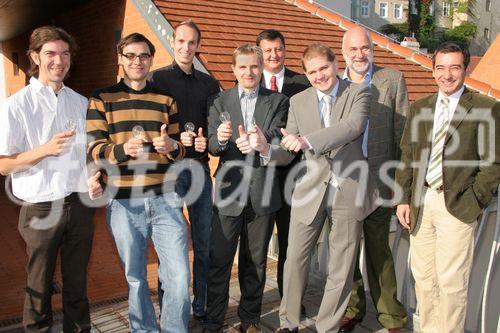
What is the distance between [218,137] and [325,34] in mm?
8409

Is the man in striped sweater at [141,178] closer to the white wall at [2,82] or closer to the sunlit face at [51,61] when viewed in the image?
the sunlit face at [51,61]

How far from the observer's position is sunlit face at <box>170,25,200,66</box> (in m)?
3.79

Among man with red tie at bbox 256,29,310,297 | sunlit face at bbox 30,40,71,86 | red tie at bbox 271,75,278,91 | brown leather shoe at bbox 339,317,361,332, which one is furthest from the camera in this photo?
red tie at bbox 271,75,278,91

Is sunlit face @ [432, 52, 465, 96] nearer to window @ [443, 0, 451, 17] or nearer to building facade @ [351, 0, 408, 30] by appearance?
building facade @ [351, 0, 408, 30]

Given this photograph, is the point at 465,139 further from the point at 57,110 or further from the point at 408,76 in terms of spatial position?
the point at 408,76

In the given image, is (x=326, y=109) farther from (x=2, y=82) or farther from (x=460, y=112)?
(x=2, y=82)

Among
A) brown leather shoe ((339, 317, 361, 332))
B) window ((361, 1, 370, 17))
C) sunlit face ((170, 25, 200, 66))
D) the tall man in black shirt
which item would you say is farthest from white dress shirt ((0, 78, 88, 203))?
window ((361, 1, 370, 17))

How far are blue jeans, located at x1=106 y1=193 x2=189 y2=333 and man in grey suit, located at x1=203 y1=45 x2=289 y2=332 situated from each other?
1.33ft

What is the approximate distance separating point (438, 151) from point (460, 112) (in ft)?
1.02

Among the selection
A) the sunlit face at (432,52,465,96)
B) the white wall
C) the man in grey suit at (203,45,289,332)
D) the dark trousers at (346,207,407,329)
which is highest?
the white wall

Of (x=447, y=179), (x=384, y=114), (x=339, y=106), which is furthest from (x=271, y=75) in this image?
(x=447, y=179)

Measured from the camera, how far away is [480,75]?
1961 centimetres

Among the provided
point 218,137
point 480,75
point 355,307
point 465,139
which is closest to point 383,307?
point 355,307

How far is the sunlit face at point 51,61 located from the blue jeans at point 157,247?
95cm
